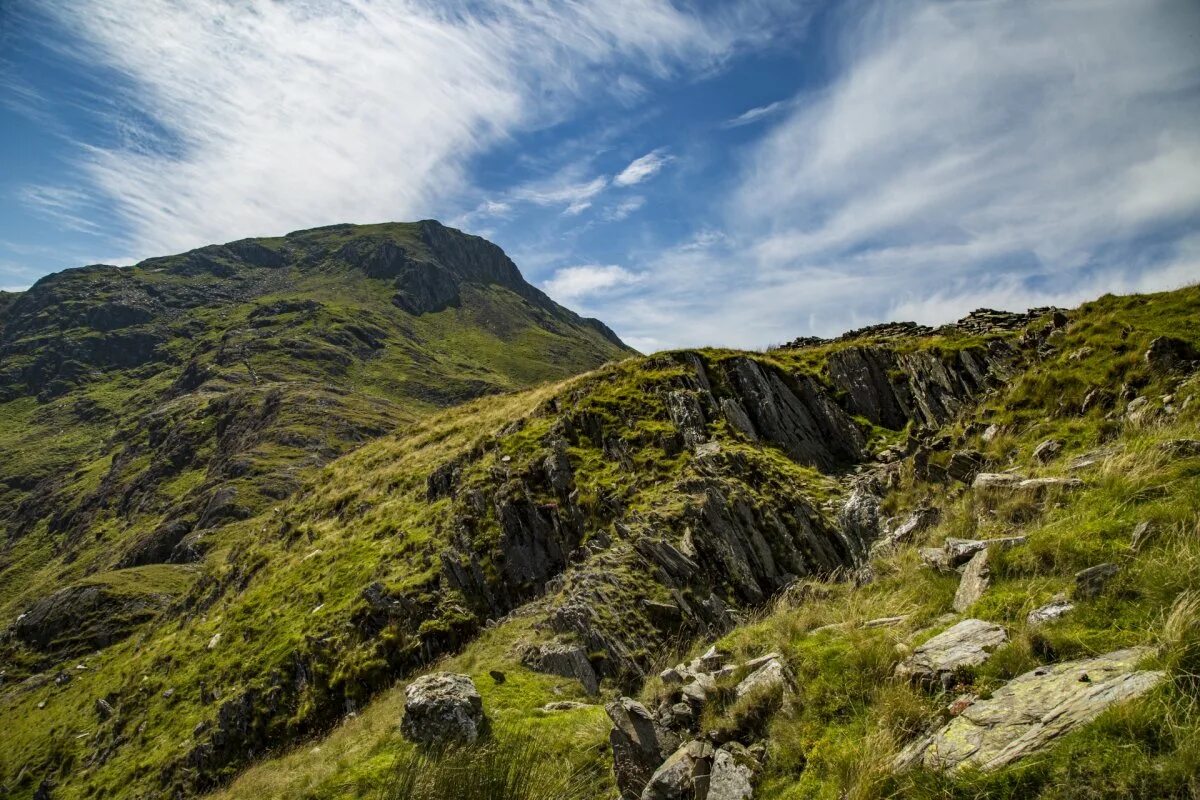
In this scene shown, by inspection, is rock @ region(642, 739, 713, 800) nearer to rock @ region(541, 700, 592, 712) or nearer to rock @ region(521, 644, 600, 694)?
rock @ region(541, 700, 592, 712)

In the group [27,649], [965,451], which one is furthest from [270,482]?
[965,451]

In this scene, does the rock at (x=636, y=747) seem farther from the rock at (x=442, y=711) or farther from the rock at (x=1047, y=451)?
the rock at (x=1047, y=451)

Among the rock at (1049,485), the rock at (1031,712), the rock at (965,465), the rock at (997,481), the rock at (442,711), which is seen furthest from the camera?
the rock at (965,465)

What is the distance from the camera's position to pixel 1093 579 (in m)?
6.71

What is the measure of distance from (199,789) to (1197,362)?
38.1 meters

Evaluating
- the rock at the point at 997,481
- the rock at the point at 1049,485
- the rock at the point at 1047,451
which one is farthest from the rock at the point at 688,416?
the rock at the point at 1049,485

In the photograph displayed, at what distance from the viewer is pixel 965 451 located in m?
16.6

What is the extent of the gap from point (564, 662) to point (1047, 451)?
15.4 metres

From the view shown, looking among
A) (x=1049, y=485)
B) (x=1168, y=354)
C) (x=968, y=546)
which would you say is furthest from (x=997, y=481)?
(x=1168, y=354)

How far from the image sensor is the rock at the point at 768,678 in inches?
318

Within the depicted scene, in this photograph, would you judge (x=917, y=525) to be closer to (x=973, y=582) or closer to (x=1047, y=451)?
(x=1047, y=451)

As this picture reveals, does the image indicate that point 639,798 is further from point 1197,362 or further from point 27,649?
point 27,649

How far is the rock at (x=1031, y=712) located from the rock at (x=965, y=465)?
450 inches

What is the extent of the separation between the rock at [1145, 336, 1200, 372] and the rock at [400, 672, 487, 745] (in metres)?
20.7
